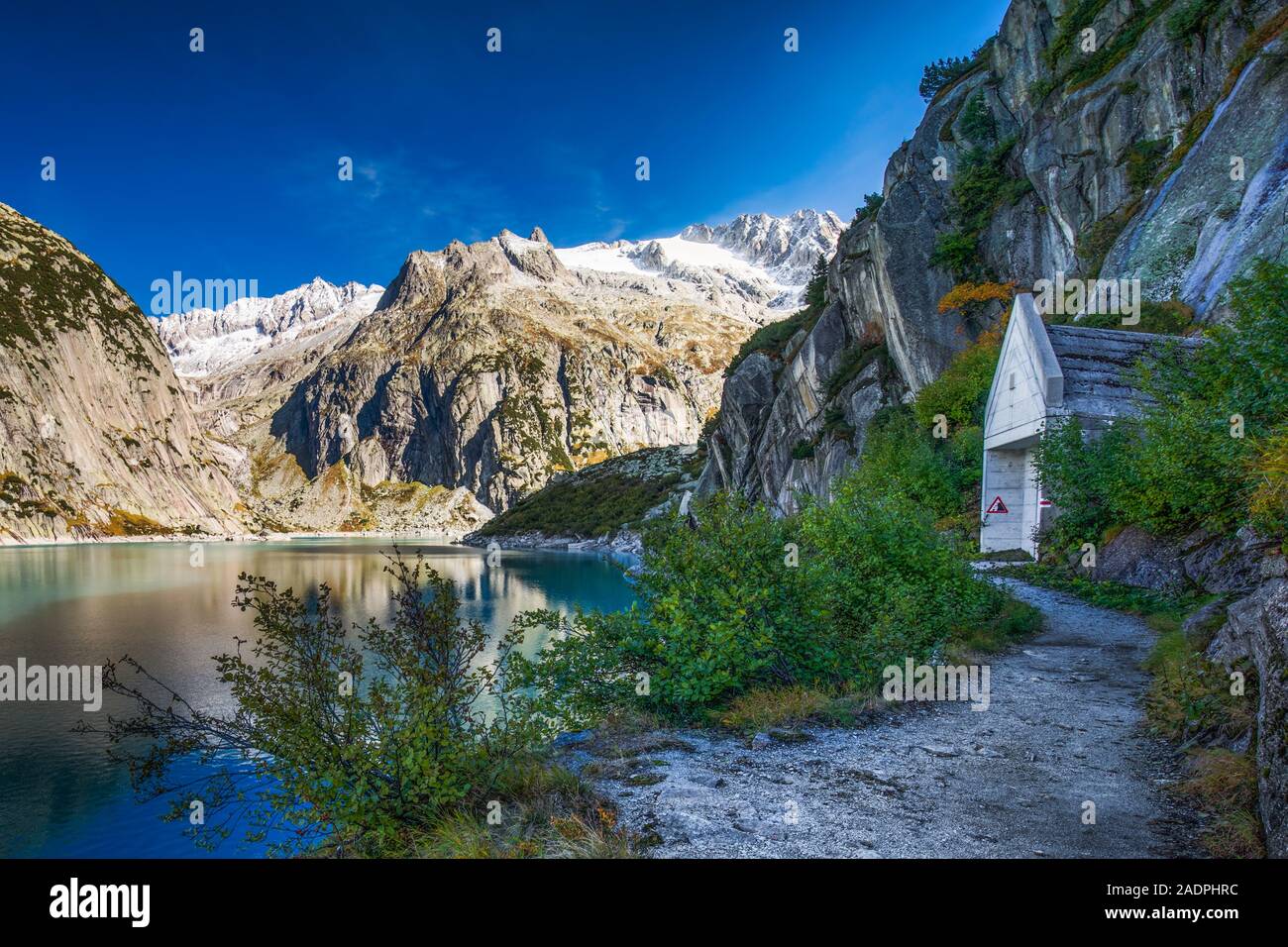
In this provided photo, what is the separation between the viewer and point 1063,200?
3788 centimetres

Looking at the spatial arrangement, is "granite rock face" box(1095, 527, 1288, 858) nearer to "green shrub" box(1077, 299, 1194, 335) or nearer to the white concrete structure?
the white concrete structure

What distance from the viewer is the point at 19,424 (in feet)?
517

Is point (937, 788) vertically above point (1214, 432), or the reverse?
point (1214, 432)

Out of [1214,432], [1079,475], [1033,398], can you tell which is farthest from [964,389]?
[1214,432]

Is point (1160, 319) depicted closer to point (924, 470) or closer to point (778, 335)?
point (924, 470)

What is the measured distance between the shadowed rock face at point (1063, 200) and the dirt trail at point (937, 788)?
16.0ft

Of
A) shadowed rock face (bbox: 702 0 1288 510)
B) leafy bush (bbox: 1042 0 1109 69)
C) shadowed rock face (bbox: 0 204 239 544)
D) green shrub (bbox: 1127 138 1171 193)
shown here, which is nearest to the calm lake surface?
shadowed rock face (bbox: 702 0 1288 510)

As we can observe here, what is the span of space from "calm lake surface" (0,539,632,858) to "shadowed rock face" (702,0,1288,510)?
687 inches

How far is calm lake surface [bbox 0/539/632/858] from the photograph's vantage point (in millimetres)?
16156

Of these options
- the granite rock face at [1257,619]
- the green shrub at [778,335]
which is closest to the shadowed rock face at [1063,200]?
the green shrub at [778,335]

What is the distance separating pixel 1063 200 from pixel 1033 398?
23.6 m

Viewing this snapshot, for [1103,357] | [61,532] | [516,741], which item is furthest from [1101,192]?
[61,532]
